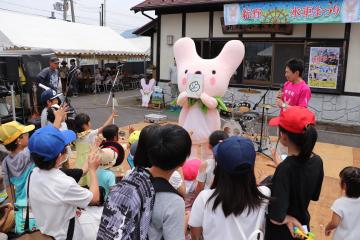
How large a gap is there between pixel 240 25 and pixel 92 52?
723cm

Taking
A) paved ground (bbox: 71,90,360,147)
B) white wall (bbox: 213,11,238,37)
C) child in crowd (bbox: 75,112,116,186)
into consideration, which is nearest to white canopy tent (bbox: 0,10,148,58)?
paved ground (bbox: 71,90,360,147)

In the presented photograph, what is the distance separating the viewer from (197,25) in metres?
11.4

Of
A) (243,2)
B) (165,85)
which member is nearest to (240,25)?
(243,2)

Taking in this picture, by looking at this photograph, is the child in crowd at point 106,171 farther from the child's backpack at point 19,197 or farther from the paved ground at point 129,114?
the paved ground at point 129,114

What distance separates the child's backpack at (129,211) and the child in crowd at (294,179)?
75 centimetres

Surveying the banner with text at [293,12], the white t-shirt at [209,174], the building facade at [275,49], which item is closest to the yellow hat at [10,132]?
the white t-shirt at [209,174]

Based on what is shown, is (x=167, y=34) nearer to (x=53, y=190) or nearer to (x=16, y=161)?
(x=16, y=161)

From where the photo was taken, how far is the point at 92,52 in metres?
15.0

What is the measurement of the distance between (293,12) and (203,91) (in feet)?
18.2

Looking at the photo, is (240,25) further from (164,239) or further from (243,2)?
(164,239)

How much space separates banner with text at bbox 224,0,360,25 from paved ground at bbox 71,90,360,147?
2.77m

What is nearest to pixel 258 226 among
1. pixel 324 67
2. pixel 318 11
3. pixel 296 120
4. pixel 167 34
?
pixel 296 120

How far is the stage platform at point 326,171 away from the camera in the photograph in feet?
13.1

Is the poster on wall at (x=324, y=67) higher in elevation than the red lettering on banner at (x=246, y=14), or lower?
lower
